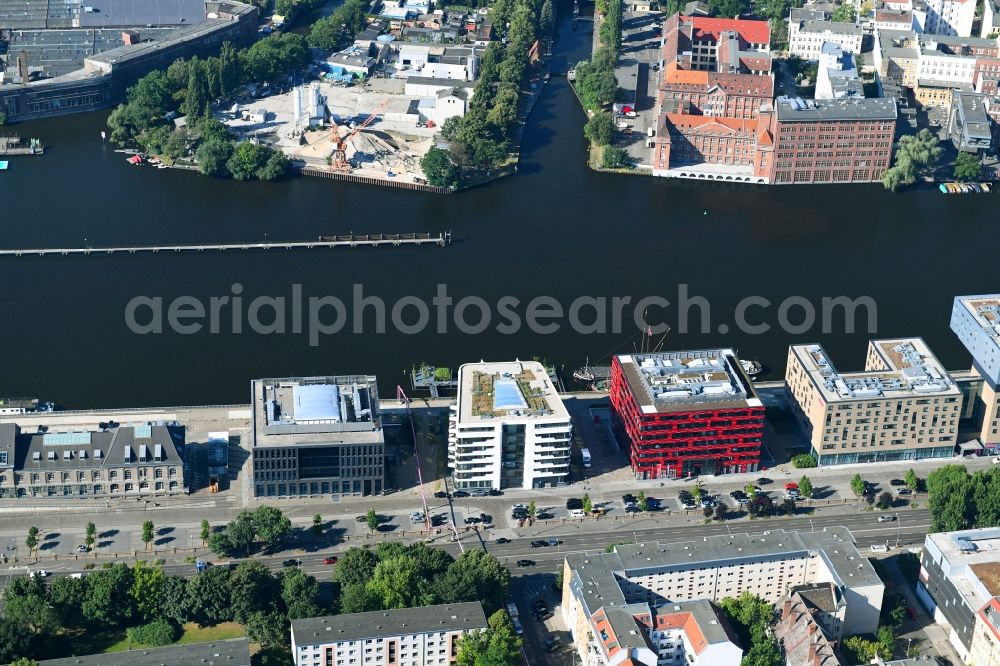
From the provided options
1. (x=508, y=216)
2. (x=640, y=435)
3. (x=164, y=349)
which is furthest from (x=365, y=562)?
(x=508, y=216)

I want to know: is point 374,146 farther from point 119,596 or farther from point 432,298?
point 119,596

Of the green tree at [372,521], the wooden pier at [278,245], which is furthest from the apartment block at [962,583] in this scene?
the wooden pier at [278,245]

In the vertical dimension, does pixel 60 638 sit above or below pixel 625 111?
below

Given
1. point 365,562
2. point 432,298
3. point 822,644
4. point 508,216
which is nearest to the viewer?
point 822,644

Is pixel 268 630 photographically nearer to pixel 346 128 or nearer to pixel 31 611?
pixel 31 611

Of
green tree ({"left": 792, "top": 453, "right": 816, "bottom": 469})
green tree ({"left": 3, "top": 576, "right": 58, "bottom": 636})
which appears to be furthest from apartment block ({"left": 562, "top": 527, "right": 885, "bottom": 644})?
green tree ({"left": 3, "top": 576, "right": 58, "bottom": 636})

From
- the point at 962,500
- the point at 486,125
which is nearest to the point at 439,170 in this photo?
the point at 486,125
